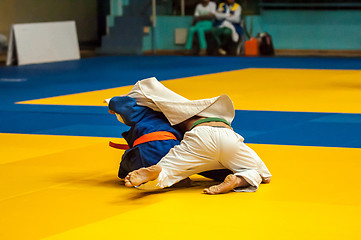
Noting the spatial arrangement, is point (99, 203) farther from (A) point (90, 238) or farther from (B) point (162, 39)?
(B) point (162, 39)

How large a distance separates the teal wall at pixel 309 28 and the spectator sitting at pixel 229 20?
103 cm

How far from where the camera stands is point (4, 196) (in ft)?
16.1

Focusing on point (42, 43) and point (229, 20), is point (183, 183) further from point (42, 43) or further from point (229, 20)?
point (229, 20)

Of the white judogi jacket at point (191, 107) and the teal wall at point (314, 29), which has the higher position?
the white judogi jacket at point (191, 107)

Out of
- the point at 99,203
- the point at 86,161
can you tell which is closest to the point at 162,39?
the point at 86,161

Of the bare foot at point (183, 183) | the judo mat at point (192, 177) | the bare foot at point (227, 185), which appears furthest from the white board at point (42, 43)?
the bare foot at point (227, 185)

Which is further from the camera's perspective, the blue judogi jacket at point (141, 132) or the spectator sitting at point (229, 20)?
the spectator sitting at point (229, 20)

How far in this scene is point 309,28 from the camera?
843 inches

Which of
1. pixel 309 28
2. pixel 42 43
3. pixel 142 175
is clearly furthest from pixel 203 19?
pixel 142 175

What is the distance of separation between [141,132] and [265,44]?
16.1 metres

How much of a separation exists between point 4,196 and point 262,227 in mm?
1827

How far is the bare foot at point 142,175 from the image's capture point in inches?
182

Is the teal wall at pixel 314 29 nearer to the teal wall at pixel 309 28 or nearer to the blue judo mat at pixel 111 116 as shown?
the teal wall at pixel 309 28

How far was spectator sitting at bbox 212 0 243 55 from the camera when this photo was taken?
804 inches
